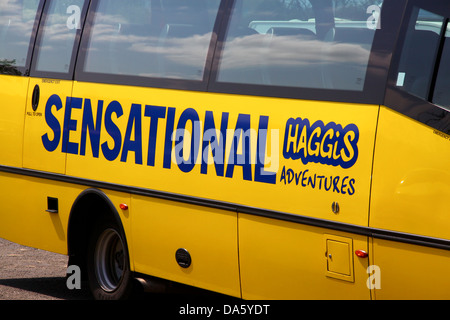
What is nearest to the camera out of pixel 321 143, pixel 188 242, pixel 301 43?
pixel 321 143

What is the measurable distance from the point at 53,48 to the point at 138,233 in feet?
6.39

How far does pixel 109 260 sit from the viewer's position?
7.84 metres

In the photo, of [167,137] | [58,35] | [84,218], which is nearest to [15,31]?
[58,35]

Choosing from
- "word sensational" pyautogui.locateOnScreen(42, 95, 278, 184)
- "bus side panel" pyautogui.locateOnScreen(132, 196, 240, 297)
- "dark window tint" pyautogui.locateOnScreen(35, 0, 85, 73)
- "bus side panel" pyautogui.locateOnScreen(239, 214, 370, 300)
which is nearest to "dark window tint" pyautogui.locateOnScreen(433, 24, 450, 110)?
"bus side panel" pyautogui.locateOnScreen(239, 214, 370, 300)

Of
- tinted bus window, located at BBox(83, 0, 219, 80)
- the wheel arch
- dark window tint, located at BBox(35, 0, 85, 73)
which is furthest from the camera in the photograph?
dark window tint, located at BBox(35, 0, 85, 73)

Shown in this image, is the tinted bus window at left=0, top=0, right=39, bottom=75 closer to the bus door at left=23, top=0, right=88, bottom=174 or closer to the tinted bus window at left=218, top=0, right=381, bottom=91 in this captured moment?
the bus door at left=23, top=0, right=88, bottom=174

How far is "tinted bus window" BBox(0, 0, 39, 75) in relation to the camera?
325 inches

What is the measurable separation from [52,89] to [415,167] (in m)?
3.82

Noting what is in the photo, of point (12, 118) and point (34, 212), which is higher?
point (12, 118)

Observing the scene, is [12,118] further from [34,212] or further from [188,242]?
[188,242]

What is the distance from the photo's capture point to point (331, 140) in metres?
5.50

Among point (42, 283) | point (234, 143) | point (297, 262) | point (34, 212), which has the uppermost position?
point (234, 143)

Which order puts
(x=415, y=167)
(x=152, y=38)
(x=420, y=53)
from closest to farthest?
(x=415, y=167) → (x=420, y=53) → (x=152, y=38)
